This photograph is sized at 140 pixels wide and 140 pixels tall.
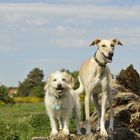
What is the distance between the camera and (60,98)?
14375 millimetres

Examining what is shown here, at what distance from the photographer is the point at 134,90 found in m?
21.8

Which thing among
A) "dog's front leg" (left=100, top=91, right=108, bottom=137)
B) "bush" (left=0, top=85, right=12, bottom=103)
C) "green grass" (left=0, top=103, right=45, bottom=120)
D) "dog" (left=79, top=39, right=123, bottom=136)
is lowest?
"dog's front leg" (left=100, top=91, right=108, bottom=137)

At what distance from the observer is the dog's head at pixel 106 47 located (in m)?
15.0

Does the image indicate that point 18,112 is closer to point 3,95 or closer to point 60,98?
point 60,98

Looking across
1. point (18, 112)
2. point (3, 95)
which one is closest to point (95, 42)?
point (18, 112)

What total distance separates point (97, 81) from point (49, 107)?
1.79 metres

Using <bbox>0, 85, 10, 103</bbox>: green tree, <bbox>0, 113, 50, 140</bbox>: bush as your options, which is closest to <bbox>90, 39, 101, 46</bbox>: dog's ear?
<bbox>0, 113, 50, 140</bbox>: bush

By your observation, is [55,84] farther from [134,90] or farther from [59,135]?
[134,90]

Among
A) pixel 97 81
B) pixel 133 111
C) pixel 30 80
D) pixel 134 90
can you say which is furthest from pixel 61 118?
pixel 30 80

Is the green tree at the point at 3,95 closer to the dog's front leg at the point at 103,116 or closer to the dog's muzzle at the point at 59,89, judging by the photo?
the dog's front leg at the point at 103,116

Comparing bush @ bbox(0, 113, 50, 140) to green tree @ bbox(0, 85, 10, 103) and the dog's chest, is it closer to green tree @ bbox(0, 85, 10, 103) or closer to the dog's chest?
the dog's chest

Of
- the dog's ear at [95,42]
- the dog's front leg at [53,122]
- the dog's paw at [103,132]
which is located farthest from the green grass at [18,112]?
the dog's front leg at [53,122]

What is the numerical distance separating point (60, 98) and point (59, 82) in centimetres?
56

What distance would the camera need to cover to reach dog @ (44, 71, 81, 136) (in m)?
14.1
